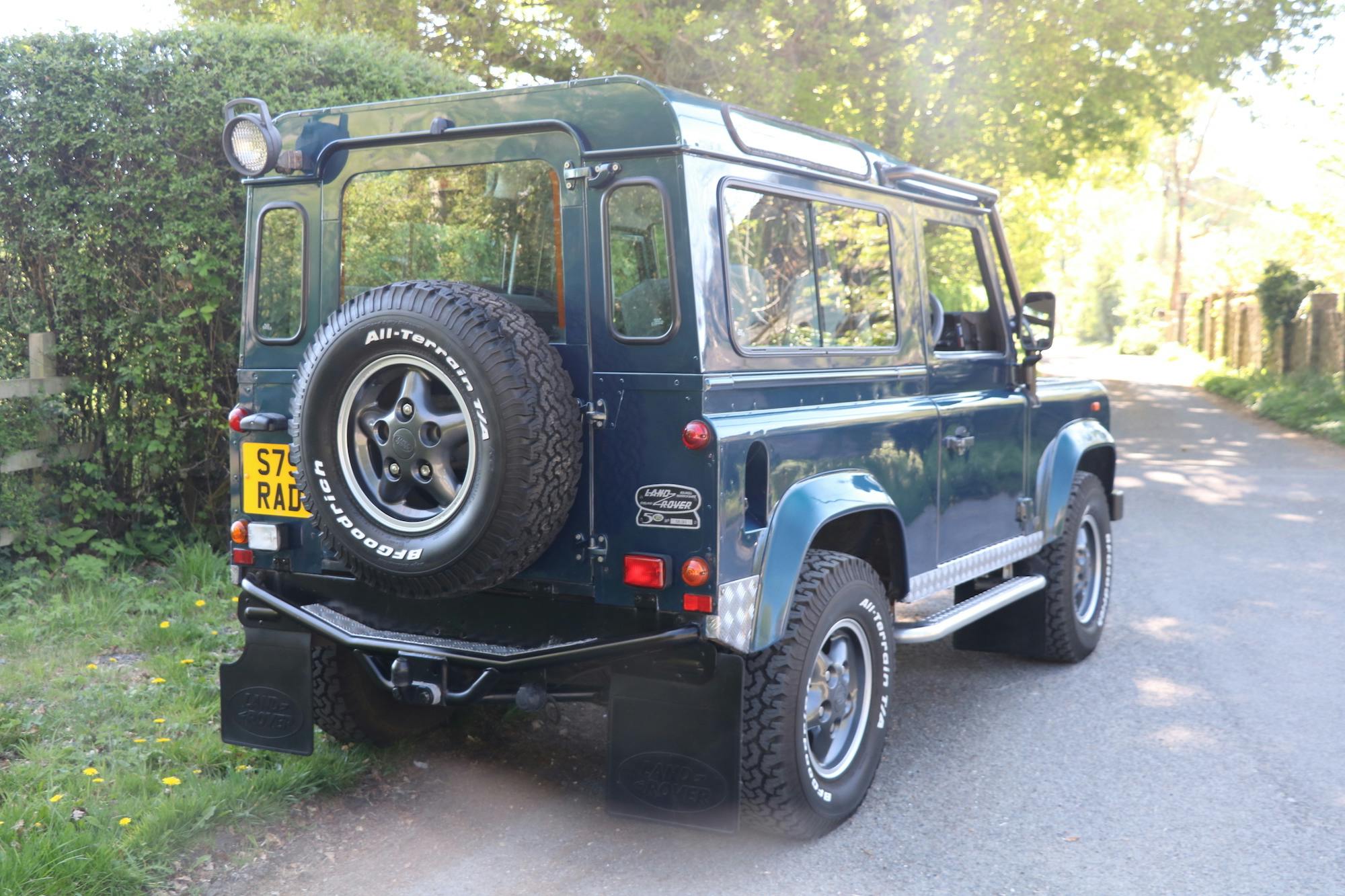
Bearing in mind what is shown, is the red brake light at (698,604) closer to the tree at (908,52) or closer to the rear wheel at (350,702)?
the rear wheel at (350,702)

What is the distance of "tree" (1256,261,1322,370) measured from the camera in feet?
67.7

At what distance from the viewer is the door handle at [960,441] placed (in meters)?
4.85

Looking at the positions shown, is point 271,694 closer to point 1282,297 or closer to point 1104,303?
point 1282,297

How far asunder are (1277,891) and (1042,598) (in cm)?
238

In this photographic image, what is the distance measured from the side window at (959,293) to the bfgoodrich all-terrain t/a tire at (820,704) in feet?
4.70

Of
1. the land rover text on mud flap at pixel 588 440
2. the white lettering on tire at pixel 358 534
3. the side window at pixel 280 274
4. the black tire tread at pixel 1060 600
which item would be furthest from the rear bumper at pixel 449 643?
the black tire tread at pixel 1060 600

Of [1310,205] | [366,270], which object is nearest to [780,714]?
[366,270]

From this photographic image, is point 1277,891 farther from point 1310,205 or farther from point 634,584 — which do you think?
point 1310,205

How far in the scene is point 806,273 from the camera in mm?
4176

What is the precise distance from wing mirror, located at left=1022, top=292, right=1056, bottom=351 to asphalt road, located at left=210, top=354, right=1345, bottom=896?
5.15 feet

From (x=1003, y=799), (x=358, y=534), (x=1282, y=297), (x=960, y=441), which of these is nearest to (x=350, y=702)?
(x=358, y=534)

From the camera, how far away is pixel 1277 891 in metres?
3.58

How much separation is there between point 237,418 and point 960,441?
269 cm

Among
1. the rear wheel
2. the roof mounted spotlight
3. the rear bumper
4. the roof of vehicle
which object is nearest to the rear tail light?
the rear bumper
